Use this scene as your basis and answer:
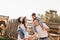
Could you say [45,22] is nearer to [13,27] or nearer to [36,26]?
[36,26]

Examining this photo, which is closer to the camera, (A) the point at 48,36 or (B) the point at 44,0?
(A) the point at 48,36

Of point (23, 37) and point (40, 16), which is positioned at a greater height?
point (40, 16)

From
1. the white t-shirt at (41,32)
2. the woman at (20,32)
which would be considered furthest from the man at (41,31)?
the woman at (20,32)

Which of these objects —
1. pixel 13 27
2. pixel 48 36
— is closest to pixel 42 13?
pixel 48 36

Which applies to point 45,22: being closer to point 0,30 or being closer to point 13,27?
point 13,27

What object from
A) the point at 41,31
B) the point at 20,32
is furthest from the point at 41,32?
the point at 20,32

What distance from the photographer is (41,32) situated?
190cm

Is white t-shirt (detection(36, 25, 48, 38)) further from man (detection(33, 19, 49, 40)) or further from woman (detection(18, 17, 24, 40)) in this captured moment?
woman (detection(18, 17, 24, 40))

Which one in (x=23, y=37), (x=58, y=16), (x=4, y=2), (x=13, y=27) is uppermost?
(x=4, y=2)

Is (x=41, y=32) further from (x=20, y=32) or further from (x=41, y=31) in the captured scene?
(x=20, y=32)

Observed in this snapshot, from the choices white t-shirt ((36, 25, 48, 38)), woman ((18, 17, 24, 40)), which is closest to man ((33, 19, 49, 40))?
white t-shirt ((36, 25, 48, 38))

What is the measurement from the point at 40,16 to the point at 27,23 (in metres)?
0.21

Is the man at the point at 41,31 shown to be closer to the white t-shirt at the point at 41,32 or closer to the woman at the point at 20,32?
the white t-shirt at the point at 41,32

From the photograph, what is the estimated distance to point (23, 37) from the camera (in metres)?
1.88
